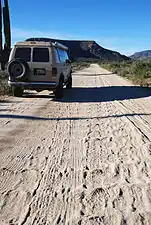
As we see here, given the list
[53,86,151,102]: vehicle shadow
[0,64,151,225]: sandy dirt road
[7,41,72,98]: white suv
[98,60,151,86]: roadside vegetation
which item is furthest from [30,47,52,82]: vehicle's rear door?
[98,60,151,86]: roadside vegetation

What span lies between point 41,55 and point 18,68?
3.24ft

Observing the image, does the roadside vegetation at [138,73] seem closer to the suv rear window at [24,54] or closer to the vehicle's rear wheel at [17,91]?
the vehicle's rear wheel at [17,91]

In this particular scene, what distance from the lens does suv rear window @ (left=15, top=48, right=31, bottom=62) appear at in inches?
522

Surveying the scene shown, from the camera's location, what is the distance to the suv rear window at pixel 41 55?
13117 mm

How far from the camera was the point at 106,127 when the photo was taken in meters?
8.08

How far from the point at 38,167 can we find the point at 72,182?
805 mm

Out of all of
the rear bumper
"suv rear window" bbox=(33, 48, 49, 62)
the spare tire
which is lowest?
the rear bumper

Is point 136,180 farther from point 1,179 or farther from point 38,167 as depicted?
point 1,179

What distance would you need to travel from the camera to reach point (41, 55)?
43.2 feet

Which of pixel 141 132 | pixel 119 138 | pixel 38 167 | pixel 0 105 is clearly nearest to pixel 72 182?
pixel 38 167

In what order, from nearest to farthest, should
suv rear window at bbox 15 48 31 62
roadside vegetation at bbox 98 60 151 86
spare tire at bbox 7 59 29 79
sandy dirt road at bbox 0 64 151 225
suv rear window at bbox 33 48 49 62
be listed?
sandy dirt road at bbox 0 64 151 225
spare tire at bbox 7 59 29 79
suv rear window at bbox 33 48 49 62
suv rear window at bbox 15 48 31 62
roadside vegetation at bbox 98 60 151 86

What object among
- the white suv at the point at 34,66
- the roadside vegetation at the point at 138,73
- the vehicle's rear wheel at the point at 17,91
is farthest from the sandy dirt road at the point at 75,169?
the roadside vegetation at the point at 138,73

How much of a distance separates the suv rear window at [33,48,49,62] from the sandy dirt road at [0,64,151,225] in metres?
3.95

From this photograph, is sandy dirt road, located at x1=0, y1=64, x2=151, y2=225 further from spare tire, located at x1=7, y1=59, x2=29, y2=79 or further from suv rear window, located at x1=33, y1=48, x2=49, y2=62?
suv rear window, located at x1=33, y1=48, x2=49, y2=62
